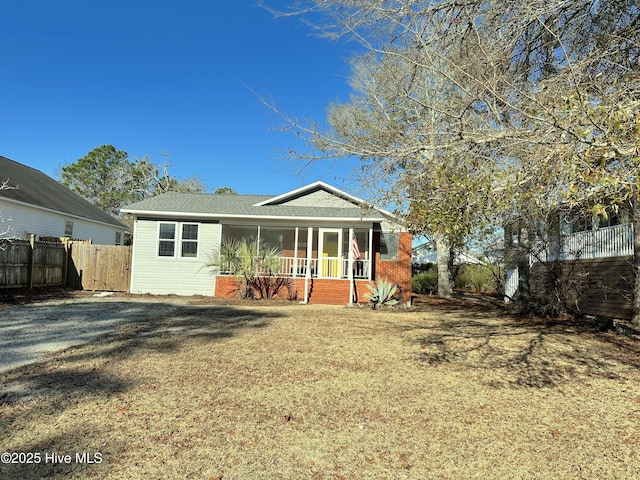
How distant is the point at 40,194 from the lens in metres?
19.6

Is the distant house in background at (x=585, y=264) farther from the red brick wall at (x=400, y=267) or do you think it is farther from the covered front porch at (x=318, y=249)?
the covered front porch at (x=318, y=249)

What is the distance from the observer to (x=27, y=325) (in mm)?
7895

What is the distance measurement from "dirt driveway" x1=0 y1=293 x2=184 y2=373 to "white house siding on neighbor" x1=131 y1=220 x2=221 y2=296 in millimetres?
1705

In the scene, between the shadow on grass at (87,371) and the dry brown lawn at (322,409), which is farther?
the shadow on grass at (87,371)

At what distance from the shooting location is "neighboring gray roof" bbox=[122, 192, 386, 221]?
14641 millimetres

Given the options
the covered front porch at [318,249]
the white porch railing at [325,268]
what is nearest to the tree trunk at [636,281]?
the covered front porch at [318,249]

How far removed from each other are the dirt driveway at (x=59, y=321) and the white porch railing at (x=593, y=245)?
1022cm

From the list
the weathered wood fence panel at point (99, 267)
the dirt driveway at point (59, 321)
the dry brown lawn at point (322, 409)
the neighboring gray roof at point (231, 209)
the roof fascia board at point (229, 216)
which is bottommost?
the dry brown lawn at point (322, 409)

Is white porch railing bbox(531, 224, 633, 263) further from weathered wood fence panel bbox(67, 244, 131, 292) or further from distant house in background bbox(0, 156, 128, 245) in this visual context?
distant house in background bbox(0, 156, 128, 245)

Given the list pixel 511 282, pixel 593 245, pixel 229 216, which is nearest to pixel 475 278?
pixel 511 282

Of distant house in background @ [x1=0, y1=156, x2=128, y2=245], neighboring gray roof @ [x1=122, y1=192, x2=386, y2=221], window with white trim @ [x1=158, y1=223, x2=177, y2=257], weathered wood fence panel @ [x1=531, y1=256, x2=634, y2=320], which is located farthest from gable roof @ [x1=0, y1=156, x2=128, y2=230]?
weathered wood fence panel @ [x1=531, y1=256, x2=634, y2=320]

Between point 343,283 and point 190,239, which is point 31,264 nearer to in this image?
point 190,239

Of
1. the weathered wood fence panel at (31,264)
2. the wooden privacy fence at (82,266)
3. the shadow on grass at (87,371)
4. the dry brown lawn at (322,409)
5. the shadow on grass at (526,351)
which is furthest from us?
the wooden privacy fence at (82,266)

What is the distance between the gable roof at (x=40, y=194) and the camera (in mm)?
17500
